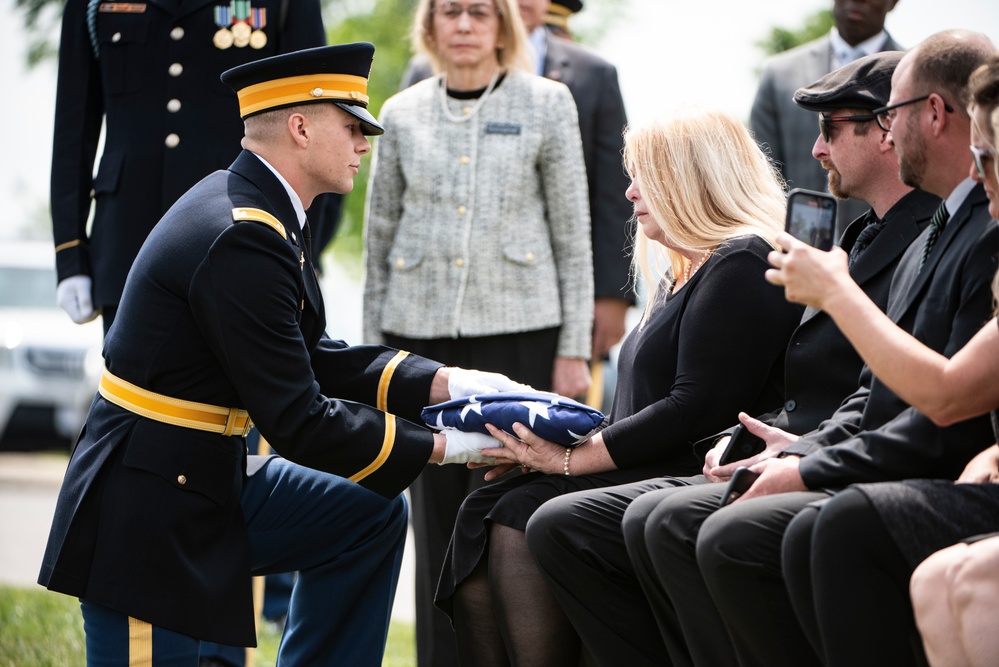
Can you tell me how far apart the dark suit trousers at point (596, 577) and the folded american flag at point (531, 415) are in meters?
0.22

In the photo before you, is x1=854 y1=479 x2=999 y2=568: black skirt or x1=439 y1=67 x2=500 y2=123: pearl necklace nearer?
x1=854 y1=479 x2=999 y2=568: black skirt

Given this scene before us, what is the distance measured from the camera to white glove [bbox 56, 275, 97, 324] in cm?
459

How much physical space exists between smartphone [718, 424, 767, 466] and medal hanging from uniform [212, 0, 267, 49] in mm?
2210

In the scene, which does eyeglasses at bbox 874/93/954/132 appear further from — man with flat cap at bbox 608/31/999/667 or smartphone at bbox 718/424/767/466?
smartphone at bbox 718/424/767/466

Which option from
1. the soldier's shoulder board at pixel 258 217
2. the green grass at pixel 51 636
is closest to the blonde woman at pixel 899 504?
the soldier's shoulder board at pixel 258 217

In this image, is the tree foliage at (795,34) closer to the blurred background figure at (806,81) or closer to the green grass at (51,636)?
the blurred background figure at (806,81)

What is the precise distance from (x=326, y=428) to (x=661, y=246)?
46.1 inches

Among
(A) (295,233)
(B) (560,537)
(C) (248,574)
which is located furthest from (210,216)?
(B) (560,537)

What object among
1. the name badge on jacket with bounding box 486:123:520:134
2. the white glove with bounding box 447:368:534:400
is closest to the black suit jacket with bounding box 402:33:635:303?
the name badge on jacket with bounding box 486:123:520:134

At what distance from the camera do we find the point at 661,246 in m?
4.00

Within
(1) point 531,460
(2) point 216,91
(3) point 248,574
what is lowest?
(3) point 248,574

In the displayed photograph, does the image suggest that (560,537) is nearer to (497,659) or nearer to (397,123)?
(497,659)

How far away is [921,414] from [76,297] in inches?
114

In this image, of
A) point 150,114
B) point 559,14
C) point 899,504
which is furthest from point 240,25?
point 899,504
